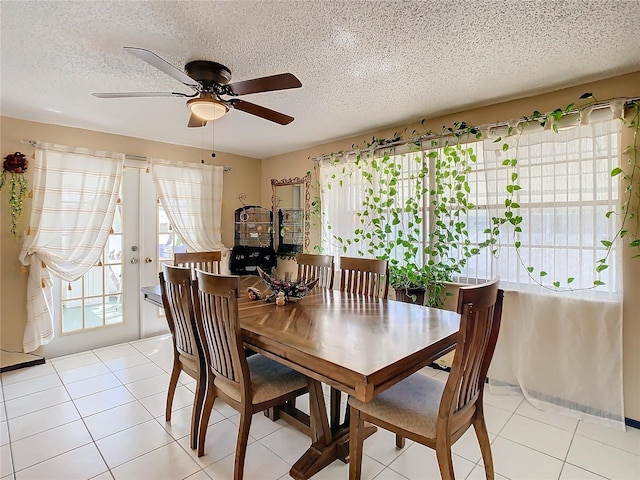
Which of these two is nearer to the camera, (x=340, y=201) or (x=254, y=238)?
(x=340, y=201)

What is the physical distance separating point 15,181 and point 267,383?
313cm

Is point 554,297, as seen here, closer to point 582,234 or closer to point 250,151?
point 582,234

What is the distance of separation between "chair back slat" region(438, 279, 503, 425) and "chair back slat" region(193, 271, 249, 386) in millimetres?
973

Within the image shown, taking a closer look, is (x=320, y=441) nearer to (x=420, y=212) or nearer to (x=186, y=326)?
(x=186, y=326)

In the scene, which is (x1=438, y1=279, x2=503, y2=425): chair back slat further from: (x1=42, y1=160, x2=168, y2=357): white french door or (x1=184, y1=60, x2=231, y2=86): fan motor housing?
(x1=42, y1=160, x2=168, y2=357): white french door

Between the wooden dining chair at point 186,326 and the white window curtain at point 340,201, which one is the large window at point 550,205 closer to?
the white window curtain at point 340,201

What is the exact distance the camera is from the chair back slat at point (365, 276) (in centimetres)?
266

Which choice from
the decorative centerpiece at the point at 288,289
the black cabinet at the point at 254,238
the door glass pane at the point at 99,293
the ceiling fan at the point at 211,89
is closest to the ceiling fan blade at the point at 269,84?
the ceiling fan at the point at 211,89

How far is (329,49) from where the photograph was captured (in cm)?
197

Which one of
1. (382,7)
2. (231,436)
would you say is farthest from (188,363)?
(382,7)

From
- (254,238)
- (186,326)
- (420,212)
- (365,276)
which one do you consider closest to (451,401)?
(365,276)

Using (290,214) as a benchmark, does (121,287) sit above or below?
below

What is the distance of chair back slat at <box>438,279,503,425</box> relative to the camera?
53.7 inches

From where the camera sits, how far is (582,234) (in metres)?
2.42
